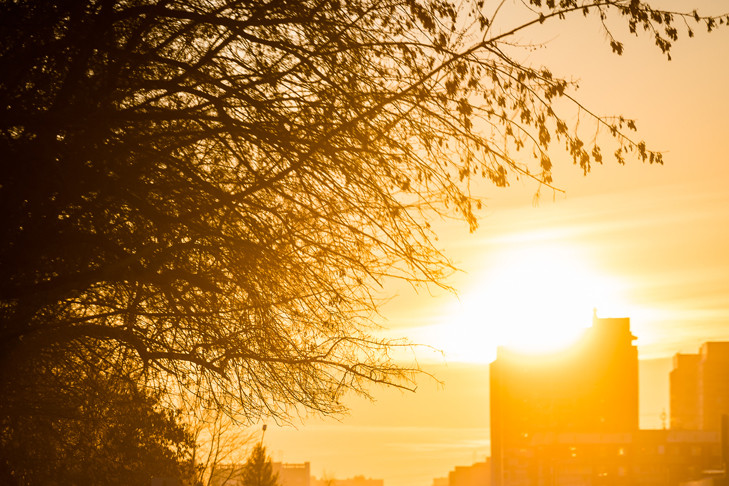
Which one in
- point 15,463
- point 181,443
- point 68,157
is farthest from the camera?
point 181,443

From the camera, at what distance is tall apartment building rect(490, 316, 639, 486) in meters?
144

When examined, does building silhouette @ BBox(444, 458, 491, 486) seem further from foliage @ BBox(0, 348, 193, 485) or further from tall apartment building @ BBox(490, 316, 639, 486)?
foliage @ BBox(0, 348, 193, 485)

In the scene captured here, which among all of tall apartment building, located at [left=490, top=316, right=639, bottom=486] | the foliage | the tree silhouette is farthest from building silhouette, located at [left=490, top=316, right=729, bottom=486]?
the foliage

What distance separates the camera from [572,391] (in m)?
148

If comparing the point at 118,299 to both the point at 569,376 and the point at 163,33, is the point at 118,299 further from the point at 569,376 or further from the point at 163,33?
the point at 569,376

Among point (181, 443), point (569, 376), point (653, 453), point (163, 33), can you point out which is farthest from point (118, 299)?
point (569, 376)

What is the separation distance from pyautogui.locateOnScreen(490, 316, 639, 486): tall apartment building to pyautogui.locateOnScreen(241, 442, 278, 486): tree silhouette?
88.1 meters

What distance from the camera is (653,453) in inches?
5320

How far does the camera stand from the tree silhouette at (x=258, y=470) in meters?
50.1

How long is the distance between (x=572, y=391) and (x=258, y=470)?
101411mm

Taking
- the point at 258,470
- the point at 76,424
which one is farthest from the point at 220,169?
the point at 258,470

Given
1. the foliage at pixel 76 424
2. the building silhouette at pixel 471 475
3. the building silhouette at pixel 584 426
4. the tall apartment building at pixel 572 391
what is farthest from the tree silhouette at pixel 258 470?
the building silhouette at pixel 471 475

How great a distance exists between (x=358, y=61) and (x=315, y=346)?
7.32 ft

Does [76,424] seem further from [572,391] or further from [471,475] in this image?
[471,475]
